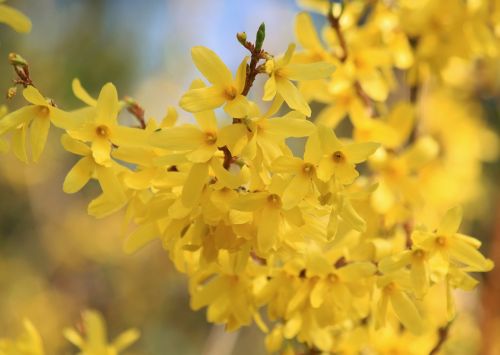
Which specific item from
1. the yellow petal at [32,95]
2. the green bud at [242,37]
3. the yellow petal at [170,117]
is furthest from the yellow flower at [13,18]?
the green bud at [242,37]

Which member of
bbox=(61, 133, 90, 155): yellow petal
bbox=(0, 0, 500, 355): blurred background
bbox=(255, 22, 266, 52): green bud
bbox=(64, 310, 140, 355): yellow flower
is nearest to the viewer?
bbox=(255, 22, 266, 52): green bud

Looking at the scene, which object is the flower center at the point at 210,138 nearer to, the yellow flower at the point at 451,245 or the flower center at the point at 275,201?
the flower center at the point at 275,201

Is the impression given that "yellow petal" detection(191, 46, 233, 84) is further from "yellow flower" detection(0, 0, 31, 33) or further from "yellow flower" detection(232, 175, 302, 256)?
"yellow flower" detection(0, 0, 31, 33)

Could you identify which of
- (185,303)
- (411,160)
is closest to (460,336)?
(411,160)

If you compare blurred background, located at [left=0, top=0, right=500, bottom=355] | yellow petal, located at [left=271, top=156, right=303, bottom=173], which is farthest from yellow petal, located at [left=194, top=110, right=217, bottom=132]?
blurred background, located at [left=0, top=0, right=500, bottom=355]

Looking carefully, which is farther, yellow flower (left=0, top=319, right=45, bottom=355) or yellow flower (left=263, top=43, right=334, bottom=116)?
yellow flower (left=0, top=319, right=45, bottom=355)

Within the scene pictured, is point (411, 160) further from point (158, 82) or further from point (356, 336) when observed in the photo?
point (158, 82)

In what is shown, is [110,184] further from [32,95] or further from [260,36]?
[260,36]
